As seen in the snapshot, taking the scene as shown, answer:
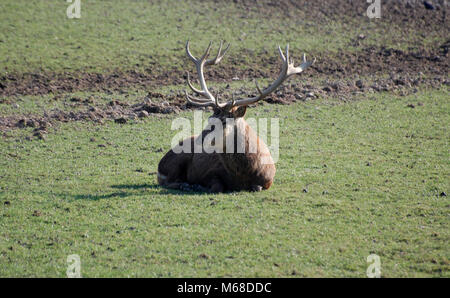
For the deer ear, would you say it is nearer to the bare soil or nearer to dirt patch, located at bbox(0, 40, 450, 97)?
the bare soil

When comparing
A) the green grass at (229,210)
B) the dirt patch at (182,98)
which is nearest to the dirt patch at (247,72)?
the dirt patch at (182,98)

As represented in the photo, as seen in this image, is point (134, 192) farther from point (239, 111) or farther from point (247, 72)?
point (247, 72)

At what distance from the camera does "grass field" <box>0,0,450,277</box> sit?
23.2ft

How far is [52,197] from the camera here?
9523mm

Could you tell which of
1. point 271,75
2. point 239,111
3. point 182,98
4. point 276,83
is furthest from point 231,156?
point 271,75

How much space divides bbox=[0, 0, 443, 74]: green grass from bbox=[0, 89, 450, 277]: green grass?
7.04 m

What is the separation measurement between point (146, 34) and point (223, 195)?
15.5m

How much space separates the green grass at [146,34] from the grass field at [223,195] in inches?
7.1

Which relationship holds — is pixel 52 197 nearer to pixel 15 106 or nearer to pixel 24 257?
pixel 24 257

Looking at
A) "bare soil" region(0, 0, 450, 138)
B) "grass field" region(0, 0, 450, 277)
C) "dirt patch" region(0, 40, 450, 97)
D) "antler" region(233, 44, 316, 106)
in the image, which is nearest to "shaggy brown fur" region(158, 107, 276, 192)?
"antler" region(233, 44, 316, 106)

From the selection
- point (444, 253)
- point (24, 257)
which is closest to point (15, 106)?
point (24, 257)

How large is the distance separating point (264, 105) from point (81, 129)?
5.69m

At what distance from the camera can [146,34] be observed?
76.8 feet

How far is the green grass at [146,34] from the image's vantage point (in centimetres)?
2044
